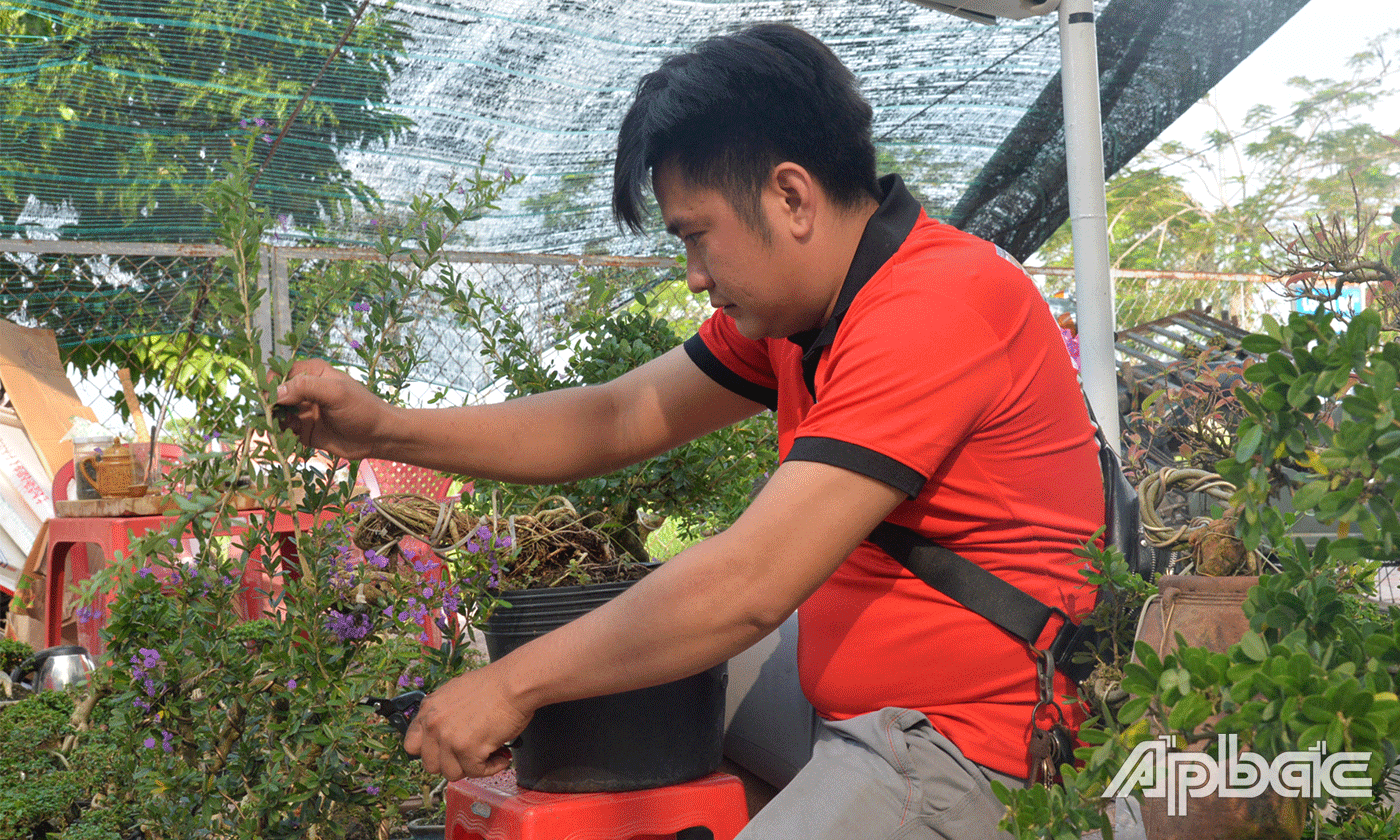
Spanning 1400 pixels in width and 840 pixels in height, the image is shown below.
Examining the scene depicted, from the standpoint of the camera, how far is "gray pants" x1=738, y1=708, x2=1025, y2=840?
1249mm

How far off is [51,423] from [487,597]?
4.25 m

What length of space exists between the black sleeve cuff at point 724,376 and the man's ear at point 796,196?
0.45 meters

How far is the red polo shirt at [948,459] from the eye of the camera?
1.21m

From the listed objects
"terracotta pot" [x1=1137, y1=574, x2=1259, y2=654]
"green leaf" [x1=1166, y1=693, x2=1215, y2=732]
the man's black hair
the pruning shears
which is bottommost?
the pruning shears

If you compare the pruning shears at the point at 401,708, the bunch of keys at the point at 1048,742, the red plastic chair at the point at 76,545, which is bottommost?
the red plastic chair at the point at 76,545

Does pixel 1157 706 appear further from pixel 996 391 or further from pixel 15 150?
pixel 15 150

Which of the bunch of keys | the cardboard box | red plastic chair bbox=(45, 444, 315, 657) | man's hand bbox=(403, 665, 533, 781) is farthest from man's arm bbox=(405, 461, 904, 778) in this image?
the cardboard box

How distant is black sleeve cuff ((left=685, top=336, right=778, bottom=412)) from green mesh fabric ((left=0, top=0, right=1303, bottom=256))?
2909mm

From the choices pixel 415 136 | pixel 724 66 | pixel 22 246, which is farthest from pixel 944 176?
pixel 724 66

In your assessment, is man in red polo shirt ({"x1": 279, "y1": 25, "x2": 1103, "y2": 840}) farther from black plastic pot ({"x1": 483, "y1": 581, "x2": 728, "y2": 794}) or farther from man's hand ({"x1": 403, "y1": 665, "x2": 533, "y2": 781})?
black plastic pot ({"x1": 483, "y1": 581, "x2": 728, "y2": 794})

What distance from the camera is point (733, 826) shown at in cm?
161

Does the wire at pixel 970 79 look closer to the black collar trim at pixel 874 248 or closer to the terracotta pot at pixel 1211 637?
the black collar trim at pixel 874 248

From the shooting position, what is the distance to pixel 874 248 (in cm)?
140

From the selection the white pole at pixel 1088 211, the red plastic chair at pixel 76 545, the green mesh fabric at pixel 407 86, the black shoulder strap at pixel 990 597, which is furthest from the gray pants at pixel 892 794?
the green mesh fabric at pixel 407 86
